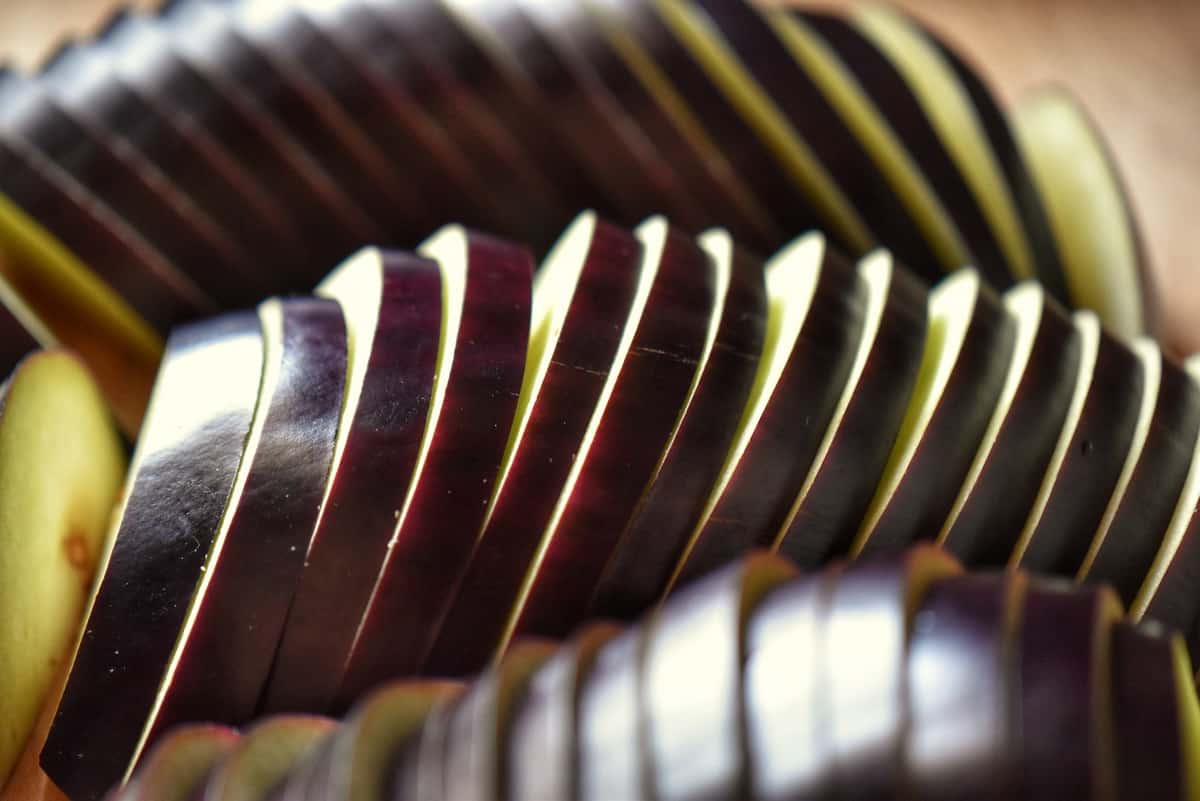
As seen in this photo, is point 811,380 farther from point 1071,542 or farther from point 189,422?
point 189,422

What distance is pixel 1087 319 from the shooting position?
3.57 ft

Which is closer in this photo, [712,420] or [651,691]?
[651,691]

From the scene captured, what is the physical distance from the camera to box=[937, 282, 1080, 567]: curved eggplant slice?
97cm

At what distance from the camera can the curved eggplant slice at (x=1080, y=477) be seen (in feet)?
3.18

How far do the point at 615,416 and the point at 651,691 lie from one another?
0.28 metres

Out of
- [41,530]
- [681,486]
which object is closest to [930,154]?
[681,486]

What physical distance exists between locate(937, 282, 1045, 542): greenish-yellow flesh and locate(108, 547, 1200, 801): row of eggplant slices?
0.18 m

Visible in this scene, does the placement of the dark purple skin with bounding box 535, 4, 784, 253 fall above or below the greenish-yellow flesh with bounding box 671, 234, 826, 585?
above

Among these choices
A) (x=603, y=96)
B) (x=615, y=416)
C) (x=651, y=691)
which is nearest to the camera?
(x=651, y=691)

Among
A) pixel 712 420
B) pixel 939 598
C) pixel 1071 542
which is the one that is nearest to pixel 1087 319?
pixel 1071 542

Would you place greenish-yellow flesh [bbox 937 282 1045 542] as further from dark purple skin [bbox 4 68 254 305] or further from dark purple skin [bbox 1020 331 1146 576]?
dark purple skin [bbox 4 68 254 305]

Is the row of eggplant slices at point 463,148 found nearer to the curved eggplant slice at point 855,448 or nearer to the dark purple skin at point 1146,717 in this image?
the curved eggplant slice at point 855,448

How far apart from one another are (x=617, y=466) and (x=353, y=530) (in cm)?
21

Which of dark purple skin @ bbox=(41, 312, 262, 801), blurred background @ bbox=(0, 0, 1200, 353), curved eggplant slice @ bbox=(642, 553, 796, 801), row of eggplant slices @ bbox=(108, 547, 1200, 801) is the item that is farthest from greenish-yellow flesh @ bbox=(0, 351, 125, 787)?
blurred background @ bbox=(0, 0, 1200, 353)
